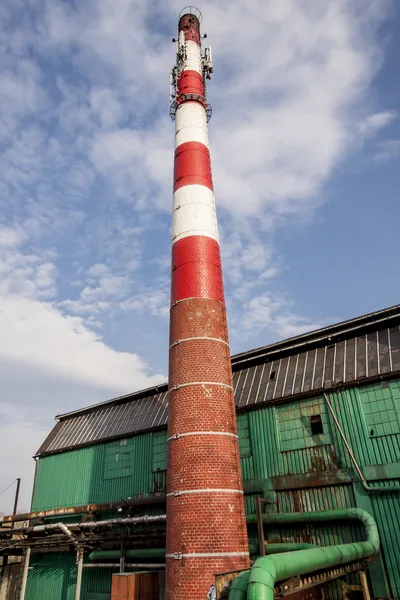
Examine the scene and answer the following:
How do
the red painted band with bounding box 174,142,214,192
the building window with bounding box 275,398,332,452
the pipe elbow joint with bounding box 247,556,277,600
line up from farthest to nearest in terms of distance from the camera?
1. the red painted band with bounding box 174,142,214,192
2. the building window with bounding box 275,398,332,452
3. the pipe elbow joint with bounding box 247,556,277,600

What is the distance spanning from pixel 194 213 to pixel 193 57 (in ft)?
33.8

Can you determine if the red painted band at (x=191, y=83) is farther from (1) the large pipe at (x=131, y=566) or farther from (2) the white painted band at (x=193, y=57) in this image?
(1) the large pipe at (x=131, y=566)

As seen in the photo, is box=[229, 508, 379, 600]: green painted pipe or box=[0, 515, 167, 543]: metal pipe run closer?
box=[229, 508, 379, 600]: green painted pipe

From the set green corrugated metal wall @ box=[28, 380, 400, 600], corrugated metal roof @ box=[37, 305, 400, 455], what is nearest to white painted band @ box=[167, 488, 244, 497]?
green corrugated metal wall @ box=[28, 380, 400, 600]

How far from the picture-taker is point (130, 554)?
1928 centimetres

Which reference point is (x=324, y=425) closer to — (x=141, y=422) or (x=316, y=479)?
(x=316, y=479)

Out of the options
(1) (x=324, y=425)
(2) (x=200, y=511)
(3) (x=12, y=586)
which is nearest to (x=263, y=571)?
(2) (x=200, y=511)

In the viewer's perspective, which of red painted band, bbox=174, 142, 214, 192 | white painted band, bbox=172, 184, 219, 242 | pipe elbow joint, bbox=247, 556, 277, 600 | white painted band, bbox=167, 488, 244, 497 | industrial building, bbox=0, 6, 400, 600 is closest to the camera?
pipe elbow joint, bbox=247, 556, 277, 600

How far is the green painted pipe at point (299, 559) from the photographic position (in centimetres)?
843

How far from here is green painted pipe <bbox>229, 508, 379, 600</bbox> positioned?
843 centimetres

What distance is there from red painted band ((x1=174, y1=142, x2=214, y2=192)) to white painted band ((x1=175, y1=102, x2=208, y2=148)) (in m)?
0.41

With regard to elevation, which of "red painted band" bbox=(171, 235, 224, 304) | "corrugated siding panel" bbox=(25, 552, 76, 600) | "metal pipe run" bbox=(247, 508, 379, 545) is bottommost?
"corrugated siding panel" bbox=(25, 552, 76, 600)

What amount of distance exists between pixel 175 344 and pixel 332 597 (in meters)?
10.2

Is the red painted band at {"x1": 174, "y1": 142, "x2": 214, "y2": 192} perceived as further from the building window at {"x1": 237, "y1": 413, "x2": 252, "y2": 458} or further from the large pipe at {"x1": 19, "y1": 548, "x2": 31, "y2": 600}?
the large pipe at {"x1": 19, "y1": 548, "x2": 31, "y2": 600}
